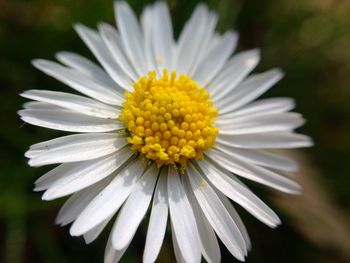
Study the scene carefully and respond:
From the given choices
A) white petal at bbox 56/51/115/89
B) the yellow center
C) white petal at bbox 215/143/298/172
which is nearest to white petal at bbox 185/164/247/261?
the yellow center

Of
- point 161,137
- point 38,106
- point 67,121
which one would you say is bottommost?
point 161,137

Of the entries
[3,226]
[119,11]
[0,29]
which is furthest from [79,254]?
[0,29]

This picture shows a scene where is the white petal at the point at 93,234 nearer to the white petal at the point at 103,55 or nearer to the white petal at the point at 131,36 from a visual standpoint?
the white petal at the point at 103,55

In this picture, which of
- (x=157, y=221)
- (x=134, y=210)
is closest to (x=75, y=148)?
(x=134, y=210)

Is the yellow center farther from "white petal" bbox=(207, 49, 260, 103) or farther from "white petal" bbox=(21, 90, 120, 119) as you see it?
"white petal" bbox=(207, 49, 260, 103)

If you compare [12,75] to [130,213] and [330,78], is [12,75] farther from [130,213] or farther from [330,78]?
[330,78]

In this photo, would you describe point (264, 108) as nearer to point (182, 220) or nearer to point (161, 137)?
point (161, 137)

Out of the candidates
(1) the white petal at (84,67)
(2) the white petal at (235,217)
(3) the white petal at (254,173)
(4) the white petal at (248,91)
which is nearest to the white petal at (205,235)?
(2) the white petal at (235,217)
